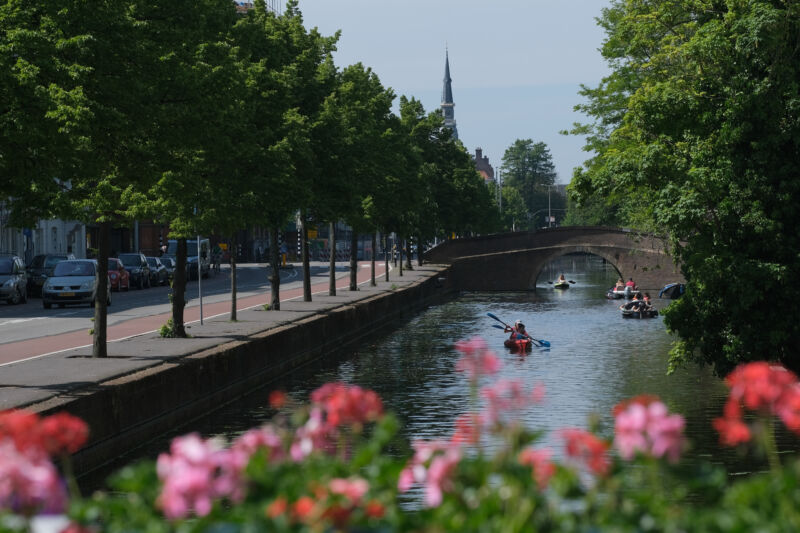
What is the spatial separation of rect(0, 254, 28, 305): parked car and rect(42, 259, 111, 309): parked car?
179 centimetres

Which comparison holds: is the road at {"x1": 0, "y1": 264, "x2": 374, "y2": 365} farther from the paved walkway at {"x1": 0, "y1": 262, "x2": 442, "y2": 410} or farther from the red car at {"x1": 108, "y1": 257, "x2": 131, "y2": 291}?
the red car at {"x1": 108, "y1": 257, "x2": 131, "y2": 291}

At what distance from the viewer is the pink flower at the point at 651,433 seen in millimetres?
5223

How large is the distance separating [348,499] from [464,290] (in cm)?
8543

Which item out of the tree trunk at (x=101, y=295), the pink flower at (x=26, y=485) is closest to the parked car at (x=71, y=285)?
the tree trunk at (x=101, y=295)

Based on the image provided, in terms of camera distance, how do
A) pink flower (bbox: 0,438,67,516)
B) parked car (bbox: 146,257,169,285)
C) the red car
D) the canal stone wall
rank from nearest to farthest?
pink flower (bbox: 0,438,67,516) < the canal stone wall < the red car < parked car (bbox: 146,257,169,285)

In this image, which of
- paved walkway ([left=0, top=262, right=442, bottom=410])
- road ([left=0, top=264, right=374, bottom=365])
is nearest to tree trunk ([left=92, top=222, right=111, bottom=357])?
paved walkway ([left=0, top=262, right=442, bottom=410])

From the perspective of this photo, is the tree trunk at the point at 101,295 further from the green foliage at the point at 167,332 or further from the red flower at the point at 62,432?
the red flower at the point at 62,432

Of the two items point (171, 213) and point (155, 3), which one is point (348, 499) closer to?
point (155, 3)

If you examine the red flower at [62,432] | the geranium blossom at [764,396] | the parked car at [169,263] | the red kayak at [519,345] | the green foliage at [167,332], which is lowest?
the red kayak at [519,345]

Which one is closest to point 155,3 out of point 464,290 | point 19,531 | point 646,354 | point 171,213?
point 171,213

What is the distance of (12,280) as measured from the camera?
47.6 m

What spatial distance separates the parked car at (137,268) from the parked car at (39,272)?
17.3 feet

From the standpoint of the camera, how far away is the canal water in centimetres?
2397

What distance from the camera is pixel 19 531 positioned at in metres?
5.18
